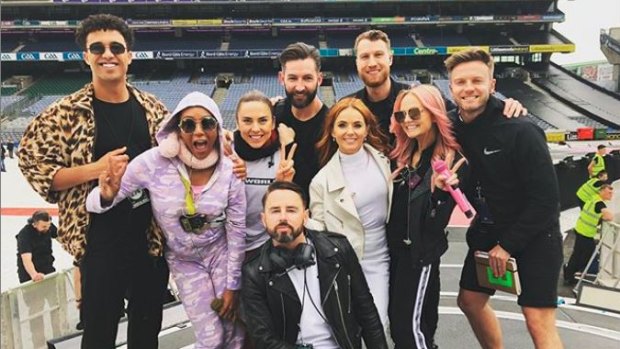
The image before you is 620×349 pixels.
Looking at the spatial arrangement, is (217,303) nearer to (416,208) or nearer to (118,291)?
(118,291)

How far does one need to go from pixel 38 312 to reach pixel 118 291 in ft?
6.84

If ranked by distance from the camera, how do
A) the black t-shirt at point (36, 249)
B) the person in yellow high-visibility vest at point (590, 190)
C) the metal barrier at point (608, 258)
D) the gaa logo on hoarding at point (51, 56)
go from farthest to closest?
the gaa logo on hoarding at point (51, 56) → the person in yellow high-visibility vest at point (590, 190) → the metal barrier at point (608, 258) → the black t-shirt at point (36, 249)

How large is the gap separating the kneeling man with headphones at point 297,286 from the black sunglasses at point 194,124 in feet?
1.36

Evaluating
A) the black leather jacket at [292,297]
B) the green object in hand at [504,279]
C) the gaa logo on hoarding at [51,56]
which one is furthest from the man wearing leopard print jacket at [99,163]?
the gaa logo on hoarding at [51,56]

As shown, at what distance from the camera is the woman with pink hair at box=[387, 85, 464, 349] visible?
264cm

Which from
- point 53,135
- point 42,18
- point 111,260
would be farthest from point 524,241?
point 42,18

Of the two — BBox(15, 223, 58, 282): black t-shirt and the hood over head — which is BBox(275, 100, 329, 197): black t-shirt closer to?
the hood over head

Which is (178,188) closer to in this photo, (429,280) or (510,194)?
(429,280)

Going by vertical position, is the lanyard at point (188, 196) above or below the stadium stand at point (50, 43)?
below

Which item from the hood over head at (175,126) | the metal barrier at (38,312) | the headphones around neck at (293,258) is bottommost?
the metal barrier at (38,312)

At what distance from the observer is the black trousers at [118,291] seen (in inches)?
99.0

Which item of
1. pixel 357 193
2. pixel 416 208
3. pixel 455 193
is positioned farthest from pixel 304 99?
pixel 455 193

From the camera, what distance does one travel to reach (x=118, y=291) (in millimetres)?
2594

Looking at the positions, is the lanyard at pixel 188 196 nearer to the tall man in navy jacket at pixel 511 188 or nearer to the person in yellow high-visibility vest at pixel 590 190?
the tall man in navy jacket at pixel 511 188
